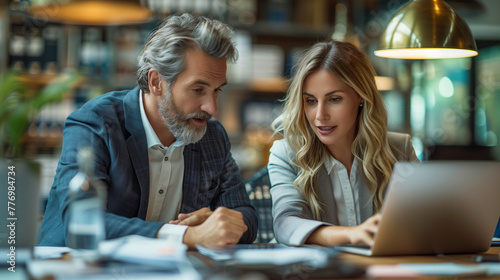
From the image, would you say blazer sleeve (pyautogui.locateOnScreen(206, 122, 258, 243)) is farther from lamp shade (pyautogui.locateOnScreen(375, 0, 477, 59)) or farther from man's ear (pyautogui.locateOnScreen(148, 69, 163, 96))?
lamp shade (pyautogui.locateOnScreen(375, 0, 477, 59))

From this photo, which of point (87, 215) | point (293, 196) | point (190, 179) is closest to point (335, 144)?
point (293, 196)

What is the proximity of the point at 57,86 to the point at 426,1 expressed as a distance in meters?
1.34

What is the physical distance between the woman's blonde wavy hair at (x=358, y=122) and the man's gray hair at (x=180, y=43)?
29 cm

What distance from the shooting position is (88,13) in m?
4.04

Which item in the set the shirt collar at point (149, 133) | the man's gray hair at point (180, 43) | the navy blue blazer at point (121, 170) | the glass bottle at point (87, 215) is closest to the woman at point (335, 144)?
the navy blue blazer at point (121, 170)

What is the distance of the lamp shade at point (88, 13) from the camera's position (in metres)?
3.92

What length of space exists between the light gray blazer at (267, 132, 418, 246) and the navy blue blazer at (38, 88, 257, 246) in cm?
11

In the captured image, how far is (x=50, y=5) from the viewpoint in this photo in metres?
3.95

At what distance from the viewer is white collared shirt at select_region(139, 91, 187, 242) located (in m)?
1.81

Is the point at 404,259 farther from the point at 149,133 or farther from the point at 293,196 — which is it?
the point at 149,133

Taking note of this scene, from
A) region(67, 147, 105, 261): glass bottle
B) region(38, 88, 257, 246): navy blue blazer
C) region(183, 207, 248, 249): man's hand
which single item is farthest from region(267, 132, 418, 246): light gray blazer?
region(67, 147, 105, 261): glass bottle

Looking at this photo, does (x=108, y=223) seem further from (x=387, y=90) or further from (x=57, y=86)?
(x=387, y=90)

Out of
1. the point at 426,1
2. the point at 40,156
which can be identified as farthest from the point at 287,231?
the point at 40,156

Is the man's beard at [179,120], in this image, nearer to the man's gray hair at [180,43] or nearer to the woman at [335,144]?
the man's gray hair at [180,43]
